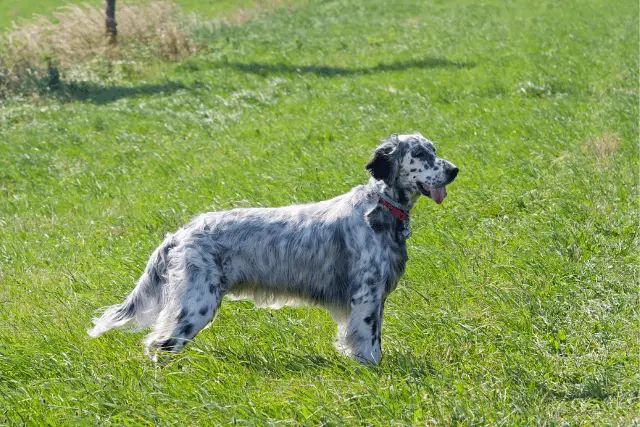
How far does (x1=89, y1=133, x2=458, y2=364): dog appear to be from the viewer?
531 centimetres

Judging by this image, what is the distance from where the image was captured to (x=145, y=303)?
5504 millimetres

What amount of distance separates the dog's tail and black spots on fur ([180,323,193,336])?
249mm

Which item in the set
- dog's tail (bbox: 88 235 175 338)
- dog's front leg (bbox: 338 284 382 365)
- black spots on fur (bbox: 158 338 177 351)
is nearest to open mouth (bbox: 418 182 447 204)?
dog's front leg (bbox: 338 284 382 365)

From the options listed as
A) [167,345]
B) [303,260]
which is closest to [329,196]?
[303,260]

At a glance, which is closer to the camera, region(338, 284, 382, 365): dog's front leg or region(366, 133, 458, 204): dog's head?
region(338, 284, 382, 365): dog's front leg

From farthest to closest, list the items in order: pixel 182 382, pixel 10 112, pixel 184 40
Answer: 1. pixel 184 40
2. pixel 10 112
3. pixel 182 382

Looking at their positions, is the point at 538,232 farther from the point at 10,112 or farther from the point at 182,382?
the point at 10,112

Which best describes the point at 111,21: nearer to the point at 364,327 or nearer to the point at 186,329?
the point at 186,329

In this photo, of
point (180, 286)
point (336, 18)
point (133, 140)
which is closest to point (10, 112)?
point (133, 140)

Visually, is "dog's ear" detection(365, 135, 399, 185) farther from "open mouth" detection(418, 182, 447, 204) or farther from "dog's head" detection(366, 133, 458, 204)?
"open mouth" detection(418, 182, 447, 204)

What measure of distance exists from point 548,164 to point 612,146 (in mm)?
800

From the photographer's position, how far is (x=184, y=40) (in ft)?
69.8

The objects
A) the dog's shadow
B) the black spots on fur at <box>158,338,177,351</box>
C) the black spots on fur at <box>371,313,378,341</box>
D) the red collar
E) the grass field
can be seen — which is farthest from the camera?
the red collar

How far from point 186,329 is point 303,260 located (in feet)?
2.98
